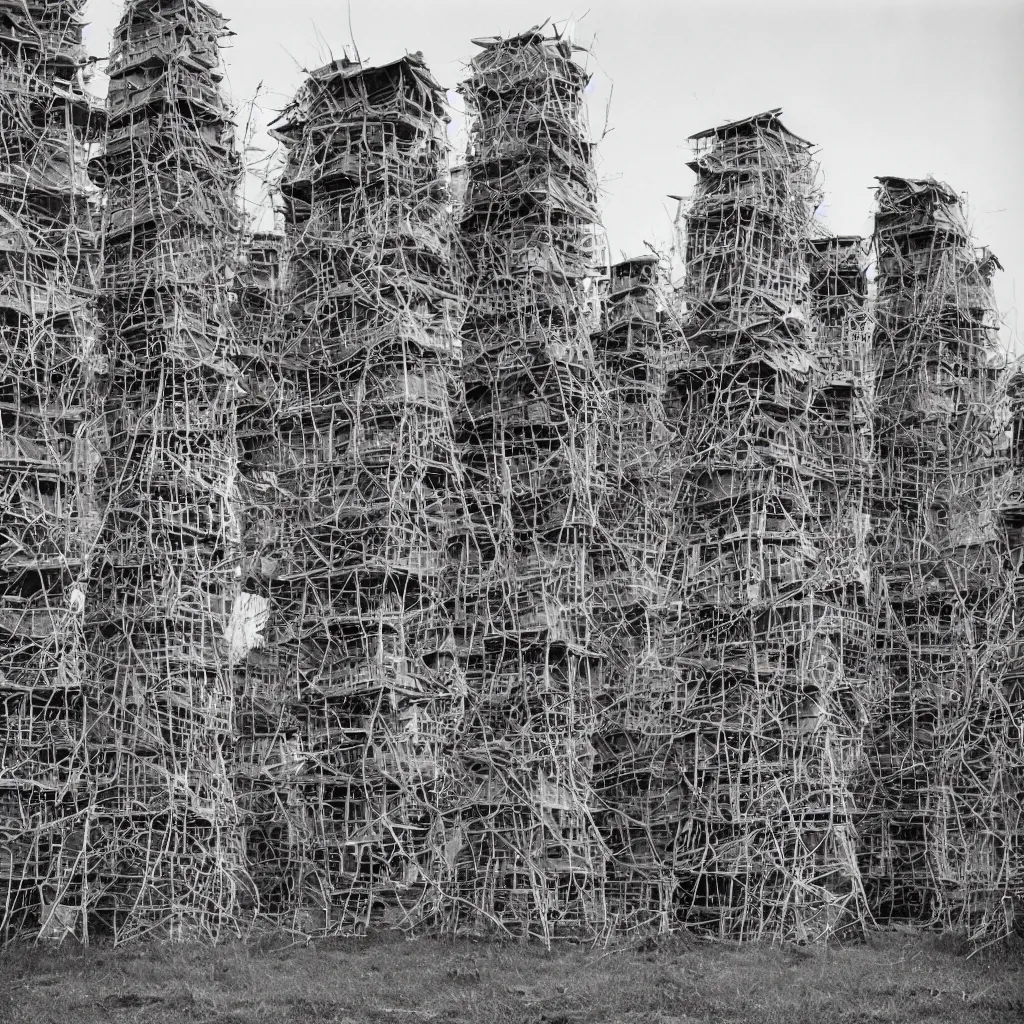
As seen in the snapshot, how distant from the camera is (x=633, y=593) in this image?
52.4 meters

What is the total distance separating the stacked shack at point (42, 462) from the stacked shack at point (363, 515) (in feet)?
19.7

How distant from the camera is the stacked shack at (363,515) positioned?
4481 centimetres

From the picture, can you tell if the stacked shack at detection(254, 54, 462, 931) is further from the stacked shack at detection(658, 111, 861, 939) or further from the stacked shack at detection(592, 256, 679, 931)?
the stacked shack at detection(658, 111, 861, 939)

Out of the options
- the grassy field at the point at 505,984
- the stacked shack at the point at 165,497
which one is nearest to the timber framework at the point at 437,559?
the stacked shack at the point at 165,497

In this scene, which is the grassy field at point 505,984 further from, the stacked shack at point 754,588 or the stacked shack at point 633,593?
the stacked shack at point 633,593

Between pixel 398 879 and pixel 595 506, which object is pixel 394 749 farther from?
pixel 595 506

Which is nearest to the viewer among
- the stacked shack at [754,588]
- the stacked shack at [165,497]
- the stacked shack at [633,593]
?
the stacked shack at [165,497]

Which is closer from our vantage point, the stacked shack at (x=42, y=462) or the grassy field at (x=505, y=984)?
the grassy field at (x=505, y=984)

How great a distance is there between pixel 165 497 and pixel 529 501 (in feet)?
35.9

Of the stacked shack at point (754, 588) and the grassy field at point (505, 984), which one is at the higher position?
the stacked shack at point (754, 588)

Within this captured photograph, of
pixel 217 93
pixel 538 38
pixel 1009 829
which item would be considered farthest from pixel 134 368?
pixel 1009 829

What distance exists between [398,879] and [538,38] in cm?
2715

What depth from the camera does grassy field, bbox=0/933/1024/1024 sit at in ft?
115

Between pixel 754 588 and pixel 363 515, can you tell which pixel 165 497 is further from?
pixel 754 588
